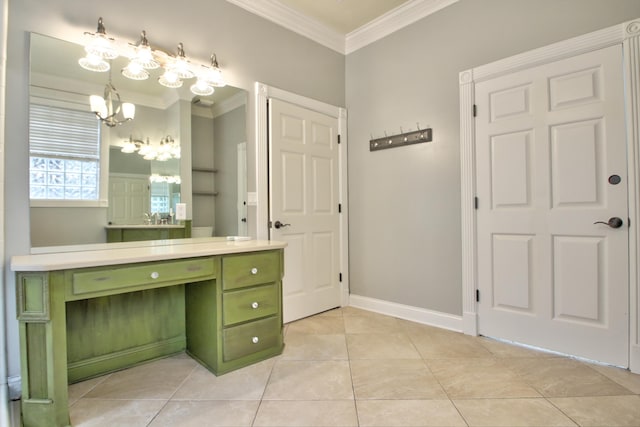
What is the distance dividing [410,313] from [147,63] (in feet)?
9.27

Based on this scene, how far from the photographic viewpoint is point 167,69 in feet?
7.30

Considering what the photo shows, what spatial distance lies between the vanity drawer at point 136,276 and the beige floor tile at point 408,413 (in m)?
1.11

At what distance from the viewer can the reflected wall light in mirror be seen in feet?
6.29

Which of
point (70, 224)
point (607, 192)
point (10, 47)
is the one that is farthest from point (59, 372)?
point (607, 192)

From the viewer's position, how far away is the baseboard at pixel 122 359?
1.88 metres

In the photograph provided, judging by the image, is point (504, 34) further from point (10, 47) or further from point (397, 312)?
point (10, 47)

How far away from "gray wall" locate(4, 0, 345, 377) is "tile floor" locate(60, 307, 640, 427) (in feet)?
2.32

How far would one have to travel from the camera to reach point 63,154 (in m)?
1.87

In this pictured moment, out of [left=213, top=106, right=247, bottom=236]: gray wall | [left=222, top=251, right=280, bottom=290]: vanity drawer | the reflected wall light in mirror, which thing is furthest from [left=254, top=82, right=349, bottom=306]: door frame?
[left=222, top=251, right=280, bottom=290]: vanity drawer

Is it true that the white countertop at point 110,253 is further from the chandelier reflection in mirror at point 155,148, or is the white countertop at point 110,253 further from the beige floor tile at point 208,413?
the beige floor tile at point 208,413

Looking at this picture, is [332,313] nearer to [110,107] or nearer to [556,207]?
[556,207]

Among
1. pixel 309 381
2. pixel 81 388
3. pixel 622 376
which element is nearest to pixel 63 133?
pixel 81 388

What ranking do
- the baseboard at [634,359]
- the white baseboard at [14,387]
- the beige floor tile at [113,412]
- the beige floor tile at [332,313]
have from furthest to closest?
1. the beige floor tile at [332,313]
2. the baseboard at [634,359]
3. the white baseboard at [14,387]
4. the beige floor tile at [113,412]

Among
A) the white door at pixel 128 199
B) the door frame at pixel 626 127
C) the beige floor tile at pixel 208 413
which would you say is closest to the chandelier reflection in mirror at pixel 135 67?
the white door at pixel 128 199
